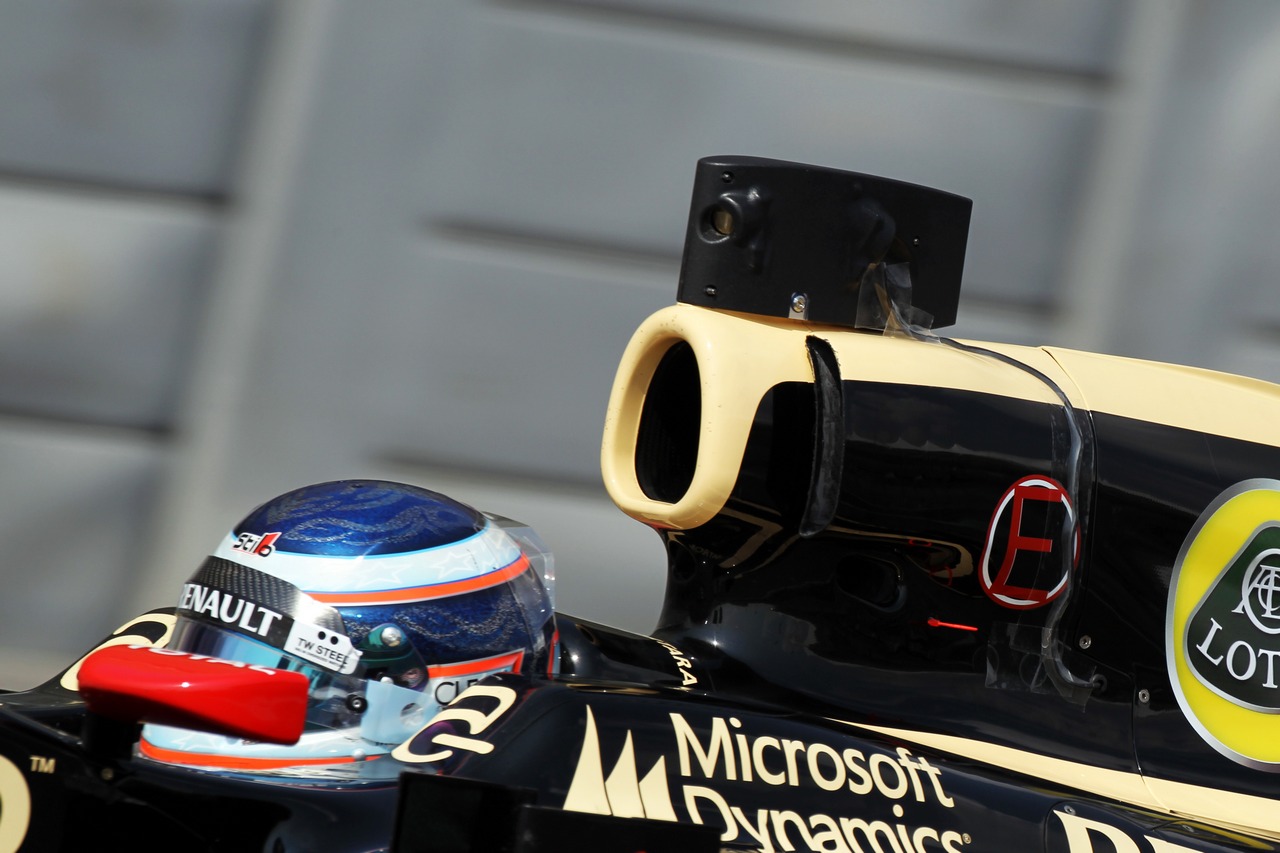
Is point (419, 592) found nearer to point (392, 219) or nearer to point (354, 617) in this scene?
point (354, 617)

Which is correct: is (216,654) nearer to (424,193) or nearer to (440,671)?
(440,671)

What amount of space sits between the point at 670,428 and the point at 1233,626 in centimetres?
75

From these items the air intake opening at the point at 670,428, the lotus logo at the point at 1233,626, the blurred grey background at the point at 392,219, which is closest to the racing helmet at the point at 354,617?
the air intake opening at the point at 670,428

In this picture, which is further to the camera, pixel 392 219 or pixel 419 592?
pixel 392 219

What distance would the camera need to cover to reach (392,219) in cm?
336

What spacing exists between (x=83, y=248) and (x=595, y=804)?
259cm

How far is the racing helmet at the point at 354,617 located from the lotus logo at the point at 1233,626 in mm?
798

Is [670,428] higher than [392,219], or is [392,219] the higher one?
[392,219]

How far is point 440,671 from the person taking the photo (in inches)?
56.8

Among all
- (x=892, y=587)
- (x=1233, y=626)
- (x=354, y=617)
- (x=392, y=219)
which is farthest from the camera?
(x=392, y=219)

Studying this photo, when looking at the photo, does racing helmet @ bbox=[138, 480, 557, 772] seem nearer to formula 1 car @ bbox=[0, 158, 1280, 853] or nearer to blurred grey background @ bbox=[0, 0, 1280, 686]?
formula 1 car @ bbox=[0, 158, 1280, 853]

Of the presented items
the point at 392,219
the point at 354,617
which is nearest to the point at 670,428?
the point at 354,617

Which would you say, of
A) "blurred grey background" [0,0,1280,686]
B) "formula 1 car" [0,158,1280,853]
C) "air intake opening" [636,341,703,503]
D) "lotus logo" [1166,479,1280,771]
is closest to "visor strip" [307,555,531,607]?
"formula 1 car" [0,158,1280,853]

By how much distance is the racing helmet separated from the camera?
1.38 m
